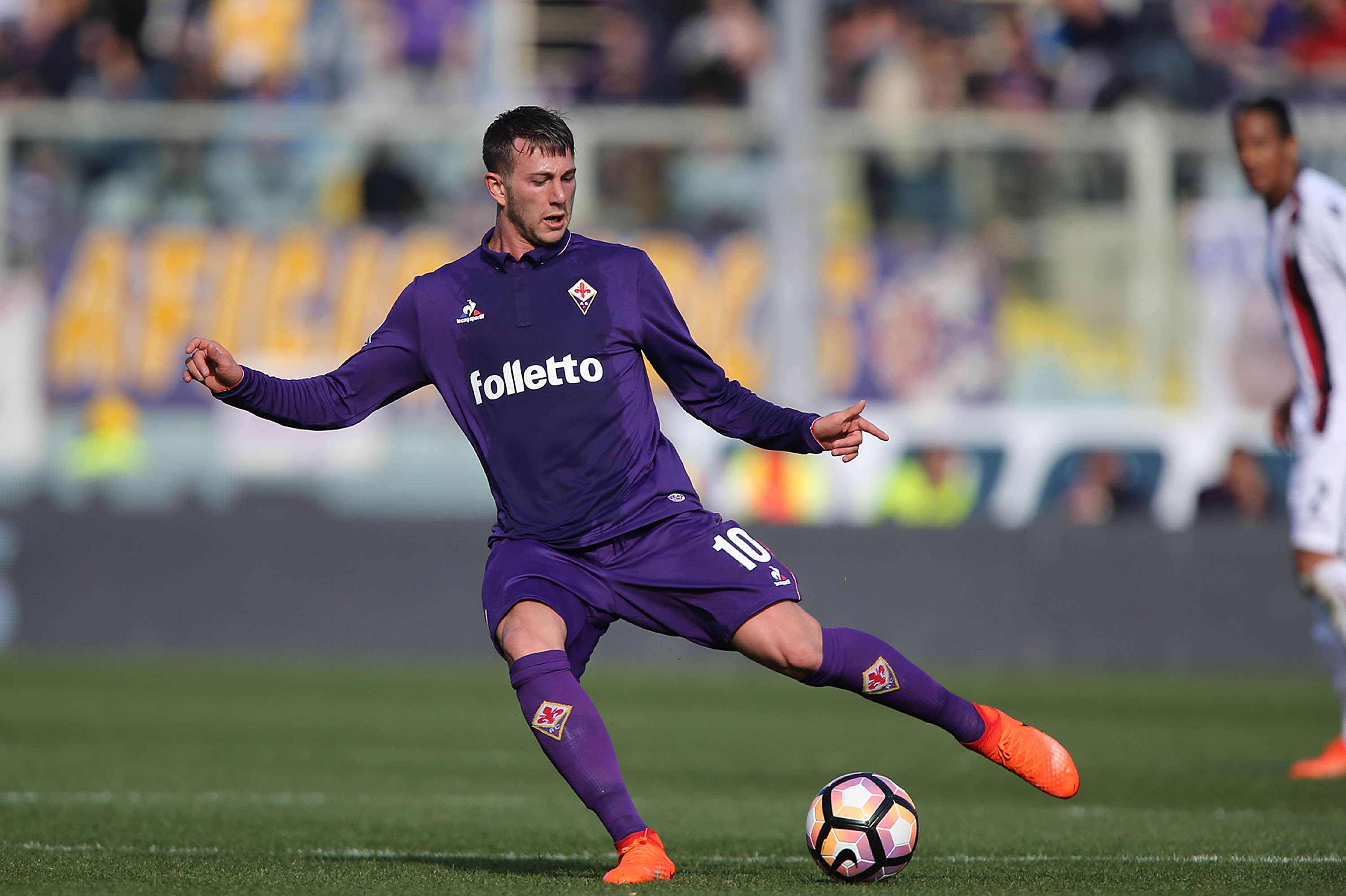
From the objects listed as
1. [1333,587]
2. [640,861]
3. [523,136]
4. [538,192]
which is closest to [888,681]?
[640,861]

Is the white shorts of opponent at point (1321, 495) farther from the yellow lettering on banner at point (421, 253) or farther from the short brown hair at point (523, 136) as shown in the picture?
the yellow lettering on banner at point (421, 253)

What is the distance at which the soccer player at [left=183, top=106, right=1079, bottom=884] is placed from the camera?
5.55 meters

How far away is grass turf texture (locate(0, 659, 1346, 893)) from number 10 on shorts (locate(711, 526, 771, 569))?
3.07 feet

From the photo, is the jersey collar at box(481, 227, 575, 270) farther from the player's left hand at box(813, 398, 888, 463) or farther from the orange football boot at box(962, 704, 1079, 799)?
the orange football boot at box(962, 704, 1079, 799)

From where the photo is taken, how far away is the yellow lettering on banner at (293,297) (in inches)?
639

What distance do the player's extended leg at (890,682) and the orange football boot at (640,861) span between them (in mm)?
638

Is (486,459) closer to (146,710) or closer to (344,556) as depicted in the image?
(146,710)

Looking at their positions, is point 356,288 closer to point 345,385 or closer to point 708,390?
point 345,385

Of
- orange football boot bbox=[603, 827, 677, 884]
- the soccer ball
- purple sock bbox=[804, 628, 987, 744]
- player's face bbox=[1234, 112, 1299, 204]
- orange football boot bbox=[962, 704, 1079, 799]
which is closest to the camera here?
orange football boot bbox=[603, 827, 677, 884]

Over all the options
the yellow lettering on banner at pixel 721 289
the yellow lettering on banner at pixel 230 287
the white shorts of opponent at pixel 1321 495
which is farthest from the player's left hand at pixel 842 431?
the yellow lettering on banner at pixel 230 287

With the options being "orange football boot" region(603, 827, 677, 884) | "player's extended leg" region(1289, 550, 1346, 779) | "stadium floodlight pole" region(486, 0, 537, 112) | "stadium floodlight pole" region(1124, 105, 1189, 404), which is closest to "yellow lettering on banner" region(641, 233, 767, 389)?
"stadium floodlight pole" region(486, 0, 537, 112)

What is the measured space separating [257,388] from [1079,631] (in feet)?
33.0

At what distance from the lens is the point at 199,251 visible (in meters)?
16.3

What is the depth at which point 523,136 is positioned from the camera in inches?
217
